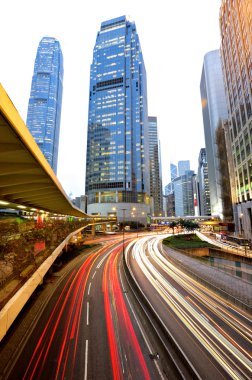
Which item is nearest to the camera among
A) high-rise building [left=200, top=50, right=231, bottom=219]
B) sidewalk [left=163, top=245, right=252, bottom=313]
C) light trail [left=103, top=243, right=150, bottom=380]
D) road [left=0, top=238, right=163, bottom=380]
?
road [left=0, top=238, right=163, bottom=380]

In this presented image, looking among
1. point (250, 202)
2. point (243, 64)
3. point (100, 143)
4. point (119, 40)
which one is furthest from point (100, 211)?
point (119, 40)

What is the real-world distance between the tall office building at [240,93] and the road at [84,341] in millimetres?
47856

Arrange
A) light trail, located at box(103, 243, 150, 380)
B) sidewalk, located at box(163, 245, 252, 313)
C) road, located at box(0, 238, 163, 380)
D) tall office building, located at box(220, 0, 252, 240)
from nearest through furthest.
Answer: road, located at box(0, 238, 163, 380) → light trail, located at box(103, 243, 150, 380) → sidewalk, located at box(163, 245, 252, 313) → tall office building, located at box(220, 0, 252, 240)

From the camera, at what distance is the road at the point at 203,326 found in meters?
9.38

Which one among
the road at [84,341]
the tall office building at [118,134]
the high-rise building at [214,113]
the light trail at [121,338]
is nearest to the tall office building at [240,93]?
the light trail at [121,338]

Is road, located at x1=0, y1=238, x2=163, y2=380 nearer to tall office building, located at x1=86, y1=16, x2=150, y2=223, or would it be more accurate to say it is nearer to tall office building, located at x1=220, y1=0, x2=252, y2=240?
tall office building, located at x1=220, y1=0, x2=252, y2=240

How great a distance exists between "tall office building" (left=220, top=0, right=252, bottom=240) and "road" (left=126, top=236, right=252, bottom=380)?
4070 cm

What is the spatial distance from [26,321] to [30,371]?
5311 mm

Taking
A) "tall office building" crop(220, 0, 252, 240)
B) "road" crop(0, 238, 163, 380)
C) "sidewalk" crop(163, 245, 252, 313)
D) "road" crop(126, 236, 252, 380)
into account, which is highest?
"tall office building" crop(220, 0, 252, 240)

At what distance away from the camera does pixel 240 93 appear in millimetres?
53000

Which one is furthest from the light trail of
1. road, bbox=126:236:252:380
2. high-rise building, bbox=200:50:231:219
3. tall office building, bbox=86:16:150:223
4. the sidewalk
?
high-rise building, bbox=200:50:231:219

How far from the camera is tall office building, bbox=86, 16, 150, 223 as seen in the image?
11162 cm

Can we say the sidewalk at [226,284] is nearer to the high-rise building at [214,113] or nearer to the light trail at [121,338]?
the light trail at [121,338]

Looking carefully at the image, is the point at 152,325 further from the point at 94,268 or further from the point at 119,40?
the point at 119,40
